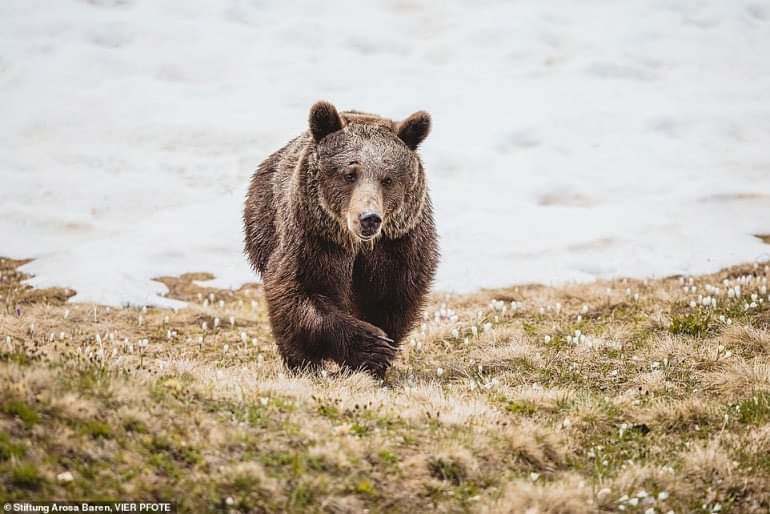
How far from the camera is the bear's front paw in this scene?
765 cm

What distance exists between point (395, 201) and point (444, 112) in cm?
2330

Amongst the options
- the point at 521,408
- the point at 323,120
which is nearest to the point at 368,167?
the point at 323,120

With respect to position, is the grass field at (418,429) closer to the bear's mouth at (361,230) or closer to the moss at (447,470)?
the moss at (447,470)

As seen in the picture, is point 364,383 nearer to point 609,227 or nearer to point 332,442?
point 332,442

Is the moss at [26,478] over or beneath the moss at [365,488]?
over

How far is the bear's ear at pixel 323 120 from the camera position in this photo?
7.80 metres

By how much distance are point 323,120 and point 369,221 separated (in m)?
1.53

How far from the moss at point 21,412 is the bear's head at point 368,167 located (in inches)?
126

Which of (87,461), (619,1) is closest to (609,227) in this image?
(87,461)

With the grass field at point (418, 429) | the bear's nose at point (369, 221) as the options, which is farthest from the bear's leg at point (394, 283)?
the bear's nose at point (369, 221)

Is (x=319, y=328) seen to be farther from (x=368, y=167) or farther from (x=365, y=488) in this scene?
(x=365, y=488)

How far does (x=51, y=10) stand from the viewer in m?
32.7

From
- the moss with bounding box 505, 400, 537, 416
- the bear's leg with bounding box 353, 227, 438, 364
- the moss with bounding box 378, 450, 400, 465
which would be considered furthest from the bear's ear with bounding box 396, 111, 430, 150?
the moss with bounding box 378, 450, 400, 465

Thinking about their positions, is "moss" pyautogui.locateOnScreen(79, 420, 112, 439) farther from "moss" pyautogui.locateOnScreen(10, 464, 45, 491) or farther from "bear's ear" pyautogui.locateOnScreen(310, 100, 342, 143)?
"bear's ear" pyautogui.locateOnScreen(310, 100, 342, 143)
